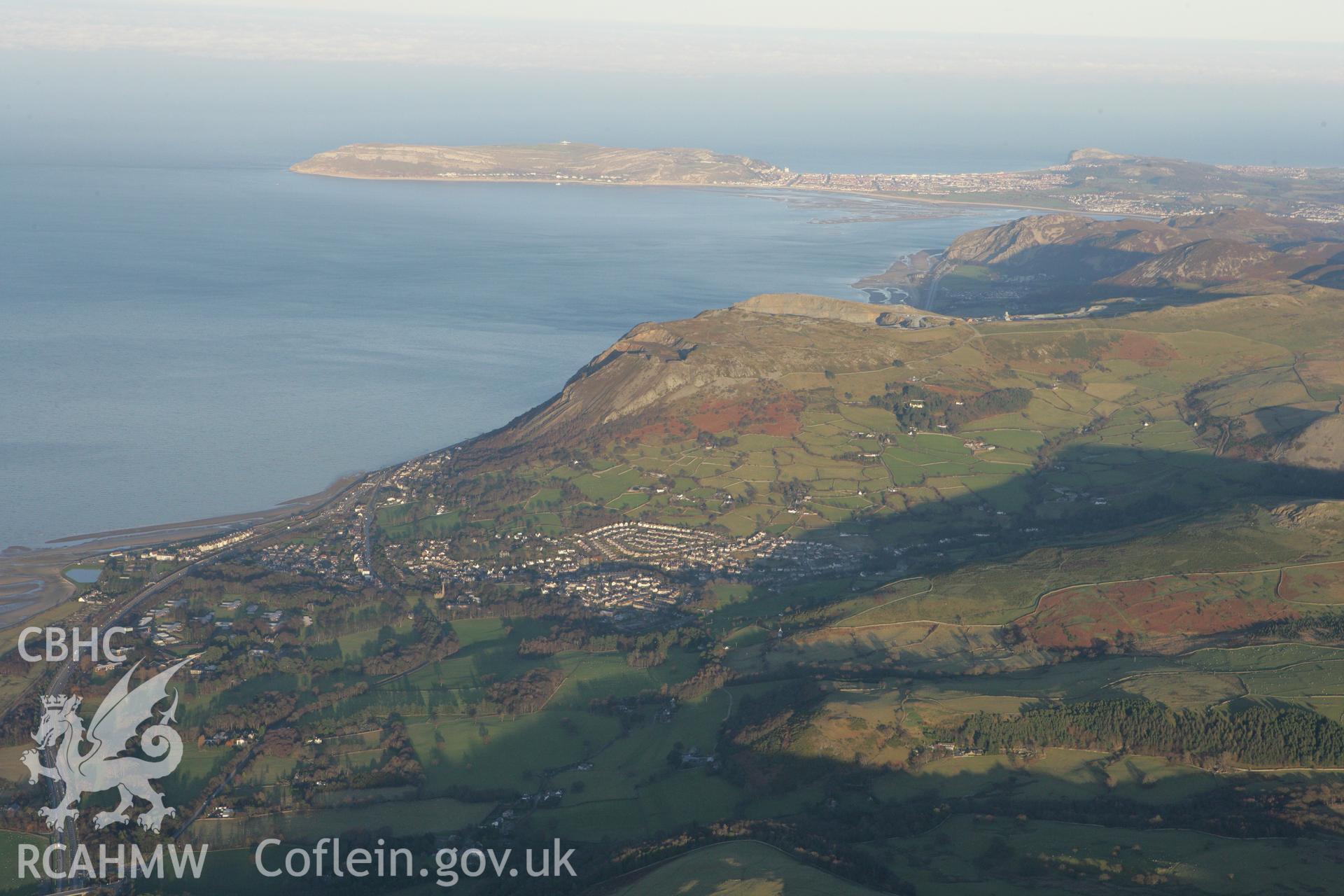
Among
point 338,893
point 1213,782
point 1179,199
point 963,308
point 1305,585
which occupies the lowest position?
point 338,893

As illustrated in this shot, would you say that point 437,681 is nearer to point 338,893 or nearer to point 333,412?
point 338,893

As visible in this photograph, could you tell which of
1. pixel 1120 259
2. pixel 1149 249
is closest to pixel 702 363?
pixel 1120 259

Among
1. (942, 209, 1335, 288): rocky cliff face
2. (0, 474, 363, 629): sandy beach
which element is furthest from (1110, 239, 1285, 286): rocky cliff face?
(0, 474, 363, 629): sandy beach

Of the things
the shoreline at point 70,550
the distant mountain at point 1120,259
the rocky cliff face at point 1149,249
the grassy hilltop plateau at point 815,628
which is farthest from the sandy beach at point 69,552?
the rocky cliff face at point 1149,249

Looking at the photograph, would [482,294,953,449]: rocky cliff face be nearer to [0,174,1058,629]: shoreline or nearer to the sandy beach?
[0,174,1058,629]: shoreline

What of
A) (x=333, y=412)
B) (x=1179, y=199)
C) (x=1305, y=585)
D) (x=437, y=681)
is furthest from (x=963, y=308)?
(x=1179, y=199)

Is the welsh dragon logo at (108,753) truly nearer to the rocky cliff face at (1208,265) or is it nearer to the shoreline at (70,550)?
the shoreline at (70,550)
